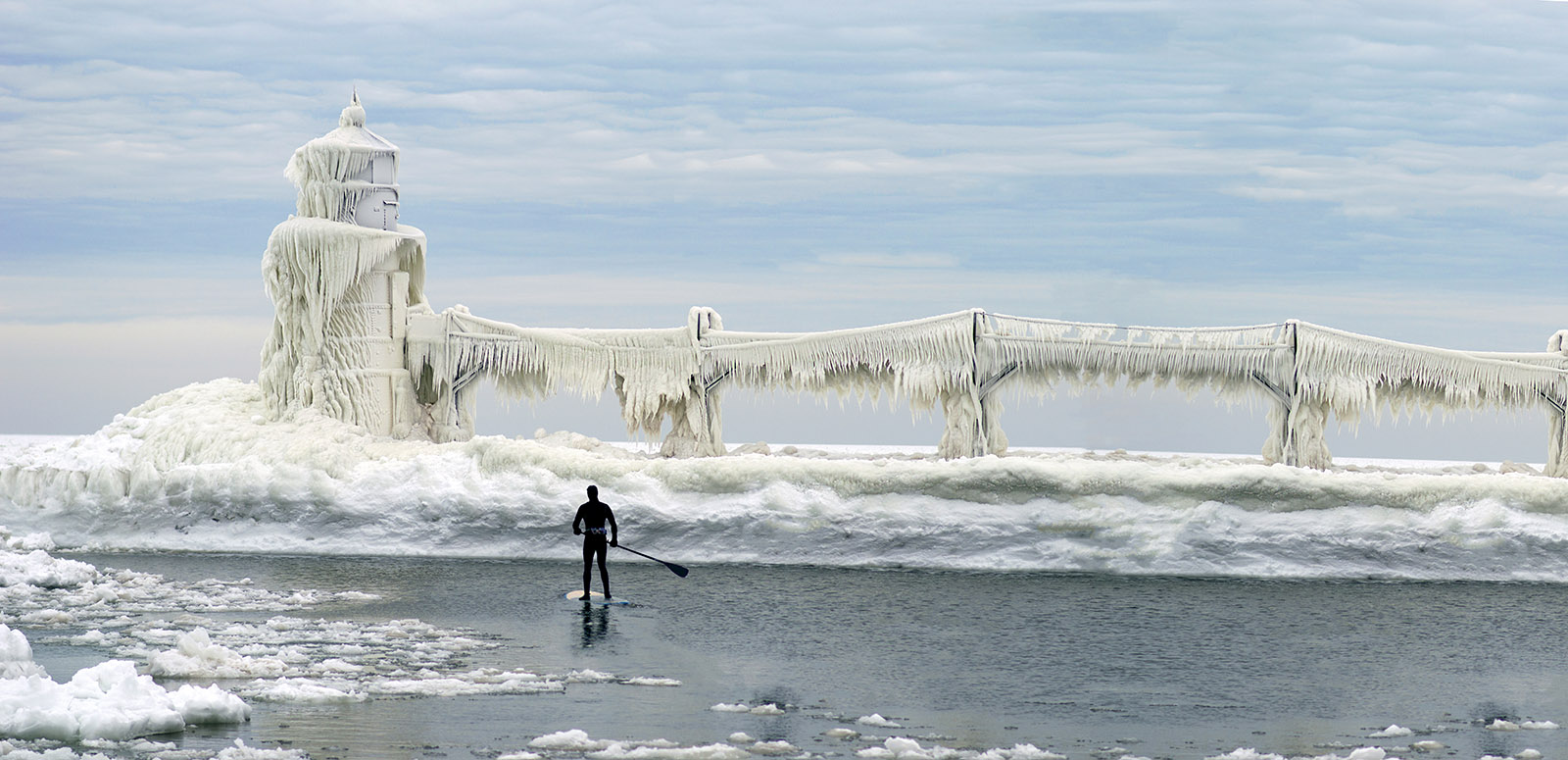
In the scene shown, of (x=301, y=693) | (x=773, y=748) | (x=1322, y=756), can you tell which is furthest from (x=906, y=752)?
(x=301, y=693)

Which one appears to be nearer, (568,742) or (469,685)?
(568,742)

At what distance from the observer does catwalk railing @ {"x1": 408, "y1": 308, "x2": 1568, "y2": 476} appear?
2322 cm

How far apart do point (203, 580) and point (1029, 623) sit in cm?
1029

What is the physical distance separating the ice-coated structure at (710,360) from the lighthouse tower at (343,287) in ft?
0.09

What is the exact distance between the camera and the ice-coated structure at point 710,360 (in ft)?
76.3

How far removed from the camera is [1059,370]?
77.2 feet

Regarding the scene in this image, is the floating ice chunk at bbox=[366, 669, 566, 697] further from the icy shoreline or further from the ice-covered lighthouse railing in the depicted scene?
the ice-covered lighthouse railing

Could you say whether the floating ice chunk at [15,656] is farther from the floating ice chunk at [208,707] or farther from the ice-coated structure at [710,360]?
the ice-coated structure at [710,360]

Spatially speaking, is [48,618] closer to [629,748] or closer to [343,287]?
[629,748]

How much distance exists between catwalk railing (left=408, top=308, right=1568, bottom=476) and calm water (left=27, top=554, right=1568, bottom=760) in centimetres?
368

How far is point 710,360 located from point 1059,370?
214 inches

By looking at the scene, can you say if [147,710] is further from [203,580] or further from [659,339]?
[659,339]

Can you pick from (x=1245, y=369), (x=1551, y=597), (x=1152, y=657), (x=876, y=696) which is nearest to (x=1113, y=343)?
(x=1245, y=369)

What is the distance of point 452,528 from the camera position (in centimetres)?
2288
